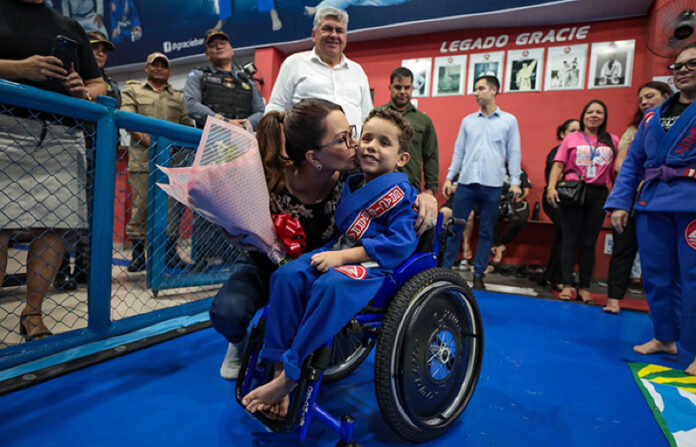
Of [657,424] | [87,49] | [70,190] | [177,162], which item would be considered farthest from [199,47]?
[657,424]

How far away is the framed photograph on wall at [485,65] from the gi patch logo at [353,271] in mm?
4722

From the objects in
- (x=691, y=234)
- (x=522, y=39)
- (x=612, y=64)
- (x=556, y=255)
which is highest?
(x=522, y=39)

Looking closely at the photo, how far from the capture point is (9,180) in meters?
1.54

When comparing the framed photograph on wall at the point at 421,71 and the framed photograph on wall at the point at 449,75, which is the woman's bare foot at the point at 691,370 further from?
the framed photograph on wall at the point at 421,71

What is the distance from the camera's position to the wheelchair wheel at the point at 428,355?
108 cm

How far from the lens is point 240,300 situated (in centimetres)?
125

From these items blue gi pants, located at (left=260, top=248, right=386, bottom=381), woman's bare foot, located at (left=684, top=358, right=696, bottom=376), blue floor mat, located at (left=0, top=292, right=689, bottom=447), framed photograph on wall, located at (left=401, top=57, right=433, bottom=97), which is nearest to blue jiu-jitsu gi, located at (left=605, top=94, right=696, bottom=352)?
woman's bare foot, located at (left=684, top=358, right=696, bottom=376)

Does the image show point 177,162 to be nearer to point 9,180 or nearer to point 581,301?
point 9,180

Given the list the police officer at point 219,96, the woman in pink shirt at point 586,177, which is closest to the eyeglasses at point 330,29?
the police officer at point 219,96

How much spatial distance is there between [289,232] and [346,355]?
74 centimetres

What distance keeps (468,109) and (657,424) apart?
4.45 metres

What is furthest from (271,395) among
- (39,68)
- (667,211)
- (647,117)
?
(647,117)

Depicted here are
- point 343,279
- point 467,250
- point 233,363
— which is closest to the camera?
point 343,279

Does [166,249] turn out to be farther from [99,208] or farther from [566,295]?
[566,295]
